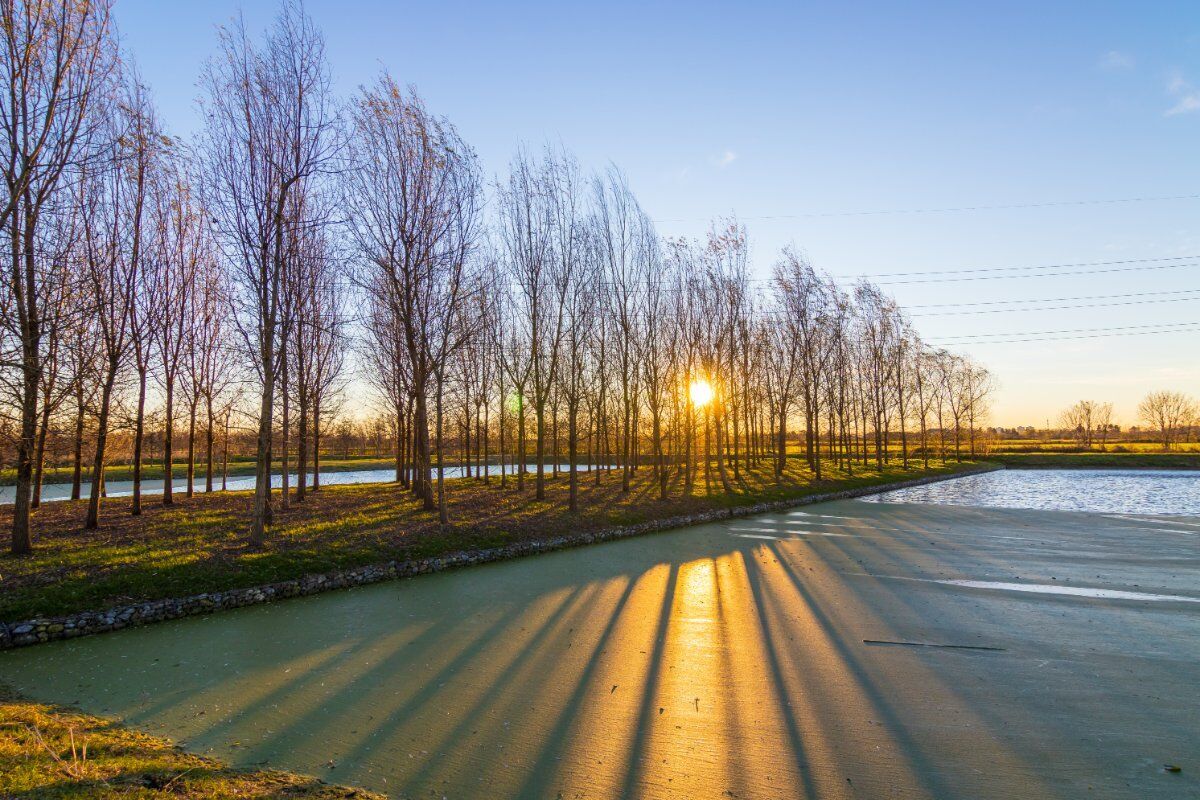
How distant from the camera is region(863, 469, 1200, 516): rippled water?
2269cm

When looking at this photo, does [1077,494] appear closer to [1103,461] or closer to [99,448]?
[1103,461]

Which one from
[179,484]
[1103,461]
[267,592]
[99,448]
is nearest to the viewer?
[267,592]

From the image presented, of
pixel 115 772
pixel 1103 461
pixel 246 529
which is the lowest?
pixel 1103 461

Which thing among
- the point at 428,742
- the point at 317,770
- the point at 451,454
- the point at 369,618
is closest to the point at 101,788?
the point at 317,770

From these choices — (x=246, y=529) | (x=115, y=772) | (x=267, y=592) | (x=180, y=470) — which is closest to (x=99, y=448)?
(x=246, y=529)

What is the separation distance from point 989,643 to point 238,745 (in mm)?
8154

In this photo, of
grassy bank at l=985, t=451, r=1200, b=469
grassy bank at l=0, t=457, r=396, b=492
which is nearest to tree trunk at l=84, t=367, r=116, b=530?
grassy bank at l=0, t=457, r=396, b=492

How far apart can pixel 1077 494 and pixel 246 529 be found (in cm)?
3343

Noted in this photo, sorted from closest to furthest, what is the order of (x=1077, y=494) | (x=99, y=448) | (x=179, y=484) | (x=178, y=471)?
(x=99, y=448) < (x=1077, y=494) < (x=179, y=484) < (x=178, y=471)

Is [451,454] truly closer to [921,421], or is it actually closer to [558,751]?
[921,421]

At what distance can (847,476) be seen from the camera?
32906mm

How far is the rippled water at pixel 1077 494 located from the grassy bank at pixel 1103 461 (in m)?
7.14

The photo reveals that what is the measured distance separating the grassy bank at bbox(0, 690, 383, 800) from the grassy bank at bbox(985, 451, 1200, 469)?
59940 mm

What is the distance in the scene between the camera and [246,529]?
13695 mm
